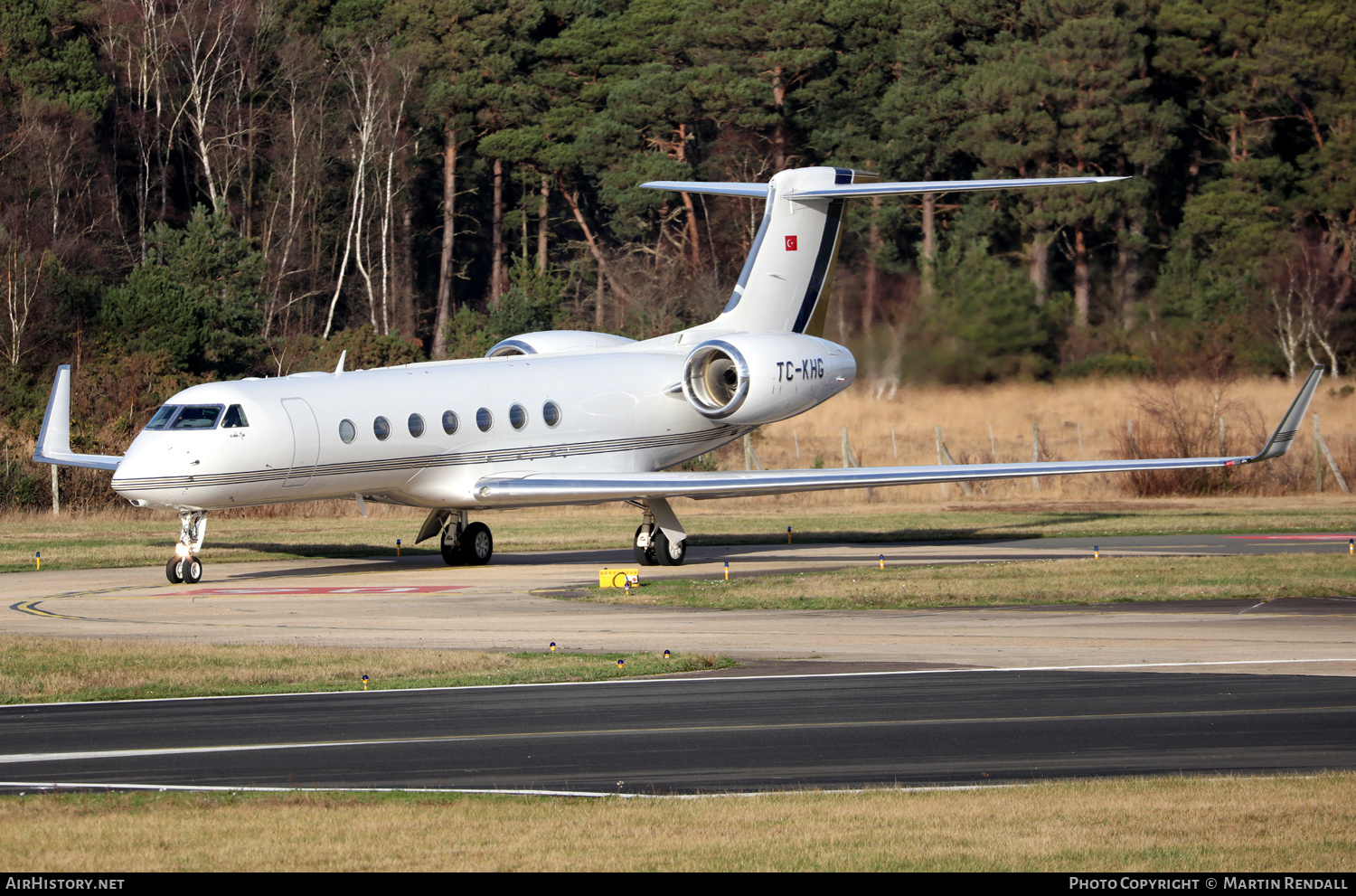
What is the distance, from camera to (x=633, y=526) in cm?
3353

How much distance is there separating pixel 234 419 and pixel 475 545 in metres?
5.07

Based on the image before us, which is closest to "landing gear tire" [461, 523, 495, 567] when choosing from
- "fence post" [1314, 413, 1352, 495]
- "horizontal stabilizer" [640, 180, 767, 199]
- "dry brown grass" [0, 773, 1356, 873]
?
"horizontal stabilizer" [640, 180, 767, 199]

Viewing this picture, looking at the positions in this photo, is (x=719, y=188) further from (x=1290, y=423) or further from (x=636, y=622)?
(x=636, y=622)

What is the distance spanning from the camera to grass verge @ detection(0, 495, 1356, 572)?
92.6ft

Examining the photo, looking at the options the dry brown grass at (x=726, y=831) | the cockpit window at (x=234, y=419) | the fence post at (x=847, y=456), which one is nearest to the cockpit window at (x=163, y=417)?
the cockpit window at (x=234, y=419)

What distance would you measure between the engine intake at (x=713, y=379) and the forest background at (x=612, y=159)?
20540 millimetres

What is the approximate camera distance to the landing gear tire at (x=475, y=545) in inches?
1001

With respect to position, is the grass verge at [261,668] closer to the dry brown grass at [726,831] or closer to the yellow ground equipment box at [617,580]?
the dry brown grass at [726,831]

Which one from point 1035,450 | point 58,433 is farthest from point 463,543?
point 1035,450

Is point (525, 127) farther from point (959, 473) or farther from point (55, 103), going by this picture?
point (959, 473)

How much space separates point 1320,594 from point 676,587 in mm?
7853

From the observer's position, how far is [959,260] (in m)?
39.8

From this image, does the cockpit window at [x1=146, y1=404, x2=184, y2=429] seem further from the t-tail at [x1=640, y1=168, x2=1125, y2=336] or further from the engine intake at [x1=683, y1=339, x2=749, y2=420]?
the t-tail at [x1=640, y1=168, x2=1125, y2=336]

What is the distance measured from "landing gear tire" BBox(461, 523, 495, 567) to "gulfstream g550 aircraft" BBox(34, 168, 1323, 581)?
31mm
